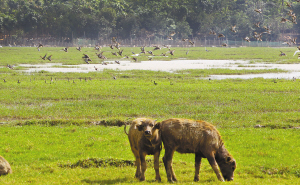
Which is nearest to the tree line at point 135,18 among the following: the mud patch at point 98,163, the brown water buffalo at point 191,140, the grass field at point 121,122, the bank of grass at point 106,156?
the grass field at point 121,122

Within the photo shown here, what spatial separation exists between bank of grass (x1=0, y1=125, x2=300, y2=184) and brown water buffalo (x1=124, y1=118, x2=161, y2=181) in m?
0.48

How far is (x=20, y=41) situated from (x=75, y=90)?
352ft

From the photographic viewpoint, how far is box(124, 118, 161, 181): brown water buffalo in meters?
9.77

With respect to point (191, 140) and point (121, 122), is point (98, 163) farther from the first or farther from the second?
point (121, 122)

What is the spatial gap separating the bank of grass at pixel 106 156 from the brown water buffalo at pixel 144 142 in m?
0.48

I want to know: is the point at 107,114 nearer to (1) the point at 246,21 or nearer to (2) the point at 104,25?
(2) the point at 104,25

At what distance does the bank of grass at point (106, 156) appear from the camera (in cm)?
1129

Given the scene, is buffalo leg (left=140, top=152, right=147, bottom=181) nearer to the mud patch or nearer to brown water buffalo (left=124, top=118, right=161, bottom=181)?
brown water buffalo (left=124, top=118, right=161, bottom=181)

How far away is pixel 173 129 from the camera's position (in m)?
10.6

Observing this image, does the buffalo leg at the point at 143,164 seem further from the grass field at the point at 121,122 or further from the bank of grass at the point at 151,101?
the bank of grass at the point at 151,101

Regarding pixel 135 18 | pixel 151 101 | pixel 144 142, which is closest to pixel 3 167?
pixel 144 142

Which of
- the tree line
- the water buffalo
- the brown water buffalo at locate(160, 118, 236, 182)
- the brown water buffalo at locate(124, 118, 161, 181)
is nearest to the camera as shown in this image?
the brown water buffalo at locate(124, 118, 161, 181)

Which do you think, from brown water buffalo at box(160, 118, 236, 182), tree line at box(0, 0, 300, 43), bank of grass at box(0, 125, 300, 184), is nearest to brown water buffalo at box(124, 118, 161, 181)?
brown water buffalo at box(160, 118, 236, 182)

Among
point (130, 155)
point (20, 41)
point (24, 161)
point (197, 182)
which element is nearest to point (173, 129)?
point (197, 182)
